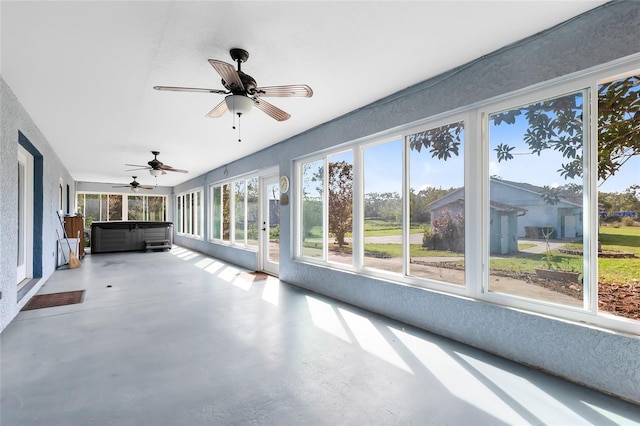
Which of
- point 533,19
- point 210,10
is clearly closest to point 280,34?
point 210,10

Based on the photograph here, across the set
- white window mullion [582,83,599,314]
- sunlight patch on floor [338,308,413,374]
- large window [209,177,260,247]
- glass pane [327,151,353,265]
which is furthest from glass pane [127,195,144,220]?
white window mullion [582,83,599,314]

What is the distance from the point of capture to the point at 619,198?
220 centimetres

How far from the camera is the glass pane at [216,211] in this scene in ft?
28.7

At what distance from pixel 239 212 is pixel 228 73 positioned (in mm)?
5601

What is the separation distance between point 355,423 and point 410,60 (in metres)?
2.85

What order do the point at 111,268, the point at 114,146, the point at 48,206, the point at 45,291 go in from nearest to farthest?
the point at 45,291, the point at 48,206, the point at 114,146, the point at 111,268

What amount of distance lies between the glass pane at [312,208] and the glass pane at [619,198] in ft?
11.0

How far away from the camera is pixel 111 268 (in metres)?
7.00

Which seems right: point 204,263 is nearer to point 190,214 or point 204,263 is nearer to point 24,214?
point 24,214

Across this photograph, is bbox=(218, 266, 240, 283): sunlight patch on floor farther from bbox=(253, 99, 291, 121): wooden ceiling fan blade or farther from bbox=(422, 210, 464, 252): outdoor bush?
bbox=(422, 210, 464, 252): outdoor bush

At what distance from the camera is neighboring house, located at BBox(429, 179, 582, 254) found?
2361mm

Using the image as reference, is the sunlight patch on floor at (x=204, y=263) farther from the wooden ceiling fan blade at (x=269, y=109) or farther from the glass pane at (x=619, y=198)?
the glass pane at (x=619, y=198)

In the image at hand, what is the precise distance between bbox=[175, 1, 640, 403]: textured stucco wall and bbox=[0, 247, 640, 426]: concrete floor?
128mm

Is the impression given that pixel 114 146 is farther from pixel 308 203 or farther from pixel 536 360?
pixel 536 360
